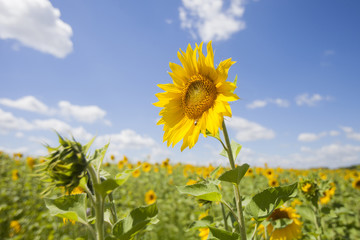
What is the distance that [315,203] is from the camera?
2779mm

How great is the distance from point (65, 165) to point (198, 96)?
3.05 feet

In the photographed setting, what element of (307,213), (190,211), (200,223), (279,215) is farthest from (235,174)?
(190,211)

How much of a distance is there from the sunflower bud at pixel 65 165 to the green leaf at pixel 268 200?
0.90 meters

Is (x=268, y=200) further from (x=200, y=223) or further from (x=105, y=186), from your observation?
(x=105, y=186)

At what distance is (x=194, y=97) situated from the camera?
5.28ft

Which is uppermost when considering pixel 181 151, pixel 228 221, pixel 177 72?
pixel 177 72

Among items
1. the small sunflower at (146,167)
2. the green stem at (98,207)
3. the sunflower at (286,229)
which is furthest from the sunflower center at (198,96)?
the small sunflower at (146,167)

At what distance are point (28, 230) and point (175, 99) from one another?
3.58 meters

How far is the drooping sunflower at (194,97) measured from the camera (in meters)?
1.36

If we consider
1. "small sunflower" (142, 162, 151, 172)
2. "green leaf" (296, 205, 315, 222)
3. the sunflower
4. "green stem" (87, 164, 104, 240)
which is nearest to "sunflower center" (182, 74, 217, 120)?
"green stem" (87, 164, 104, 240)

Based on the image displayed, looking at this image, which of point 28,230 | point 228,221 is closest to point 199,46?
point 228,221

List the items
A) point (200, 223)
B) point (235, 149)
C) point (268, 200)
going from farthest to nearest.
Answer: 1. point (200, 223)
2. point (235, 149)
3. point (268, 200)

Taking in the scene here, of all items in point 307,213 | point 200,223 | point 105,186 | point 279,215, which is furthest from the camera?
point 307,213

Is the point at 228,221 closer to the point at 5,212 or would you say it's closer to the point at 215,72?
the point at 215,72
